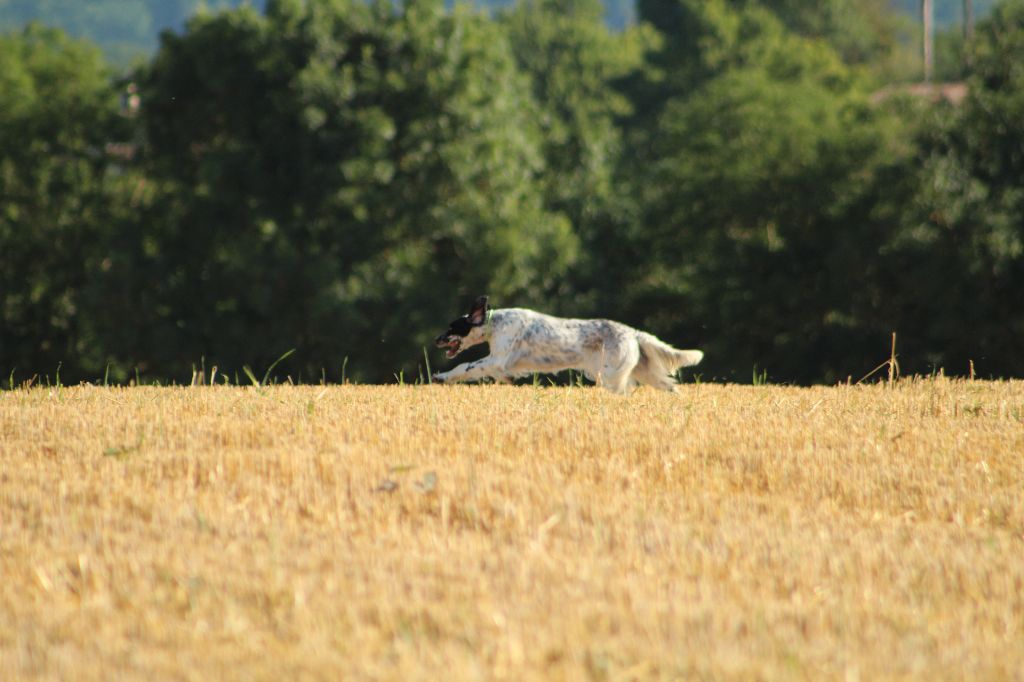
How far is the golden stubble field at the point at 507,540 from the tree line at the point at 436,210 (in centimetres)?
2315

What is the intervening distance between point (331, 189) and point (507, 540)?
30113 mm

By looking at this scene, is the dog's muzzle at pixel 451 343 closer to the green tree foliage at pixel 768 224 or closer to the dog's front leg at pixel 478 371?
the dog's front leg at pixel 478 371

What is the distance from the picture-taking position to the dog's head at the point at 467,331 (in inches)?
534

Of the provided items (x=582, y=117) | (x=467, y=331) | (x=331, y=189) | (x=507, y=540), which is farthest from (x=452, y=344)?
(x=582, y=117)

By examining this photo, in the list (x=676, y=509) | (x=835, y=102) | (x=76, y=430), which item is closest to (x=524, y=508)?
(x=676, y=509)

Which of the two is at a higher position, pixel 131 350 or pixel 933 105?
pixel 933 105

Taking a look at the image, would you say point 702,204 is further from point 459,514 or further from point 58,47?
point 459,514

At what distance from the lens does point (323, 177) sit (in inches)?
1435

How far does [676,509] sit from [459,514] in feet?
4.34

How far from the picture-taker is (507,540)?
7.14 meters

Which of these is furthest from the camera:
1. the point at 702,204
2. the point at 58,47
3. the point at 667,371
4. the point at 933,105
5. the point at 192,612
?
the point at 58,47

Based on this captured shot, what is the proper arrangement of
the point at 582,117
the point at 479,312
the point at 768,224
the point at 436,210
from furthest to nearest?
the point at 582,117 < the point at 768,224 < the point at 436,210 < the point at 479,312

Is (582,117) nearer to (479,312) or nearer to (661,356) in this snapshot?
(479,312)

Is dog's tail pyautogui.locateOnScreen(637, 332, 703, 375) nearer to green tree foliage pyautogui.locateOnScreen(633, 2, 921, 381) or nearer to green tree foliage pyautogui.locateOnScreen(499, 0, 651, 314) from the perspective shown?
green tree foliage pyautogui.locateOnScreen(633, 2, 921, 381)
